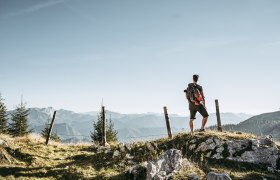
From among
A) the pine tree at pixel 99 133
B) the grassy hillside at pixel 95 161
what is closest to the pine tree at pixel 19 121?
the pine tree at pixel 99 133

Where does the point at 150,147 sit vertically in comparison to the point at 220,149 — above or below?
above

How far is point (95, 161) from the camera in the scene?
1609 centimetres

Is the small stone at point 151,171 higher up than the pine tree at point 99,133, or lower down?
lower down

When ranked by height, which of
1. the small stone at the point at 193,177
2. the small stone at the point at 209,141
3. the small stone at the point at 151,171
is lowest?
the small stone at the point at 193,177

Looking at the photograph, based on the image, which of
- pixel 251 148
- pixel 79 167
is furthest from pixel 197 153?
pixel 79 167

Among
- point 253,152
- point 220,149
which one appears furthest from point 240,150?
point 220,149

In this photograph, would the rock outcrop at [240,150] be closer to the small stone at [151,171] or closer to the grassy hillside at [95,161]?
the grassy hillside at [95,161]

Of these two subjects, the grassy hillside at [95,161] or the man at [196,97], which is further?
the man at [196,97]

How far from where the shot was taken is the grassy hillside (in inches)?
508

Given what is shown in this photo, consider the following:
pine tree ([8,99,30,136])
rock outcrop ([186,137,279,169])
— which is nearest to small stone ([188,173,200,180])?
rock outcrop ([186,137,279,169])

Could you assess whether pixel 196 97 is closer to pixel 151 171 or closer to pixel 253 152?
pixel 253 152

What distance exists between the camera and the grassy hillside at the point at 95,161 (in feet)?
42.4

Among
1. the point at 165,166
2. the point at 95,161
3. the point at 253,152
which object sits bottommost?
the point at 95,161

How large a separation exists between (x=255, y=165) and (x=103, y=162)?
7823 millimetres
